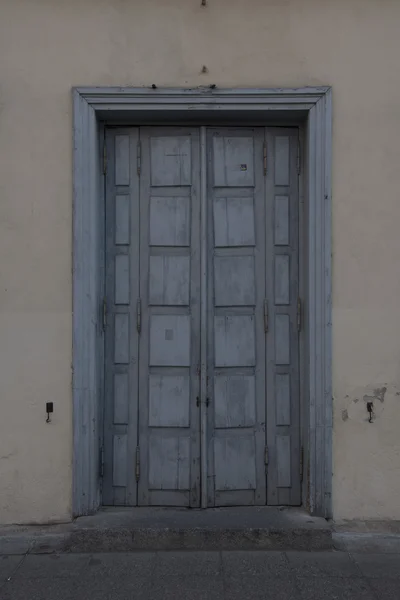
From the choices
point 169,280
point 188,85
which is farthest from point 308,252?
point 188,85

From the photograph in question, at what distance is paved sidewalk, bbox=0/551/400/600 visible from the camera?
359 cm

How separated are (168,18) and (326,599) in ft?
13.3

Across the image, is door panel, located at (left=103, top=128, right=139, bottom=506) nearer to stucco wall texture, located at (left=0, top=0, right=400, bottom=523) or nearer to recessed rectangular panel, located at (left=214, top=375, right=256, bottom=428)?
stucco wall texture, located at (left=0, top=0, right=400, bottom=523)

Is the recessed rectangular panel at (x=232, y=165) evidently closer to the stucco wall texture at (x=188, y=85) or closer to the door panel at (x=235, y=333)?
the door panel at (x=235, y=333)

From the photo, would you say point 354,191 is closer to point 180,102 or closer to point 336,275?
point 336,275

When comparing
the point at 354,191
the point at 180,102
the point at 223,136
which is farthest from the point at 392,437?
the point at 180,102

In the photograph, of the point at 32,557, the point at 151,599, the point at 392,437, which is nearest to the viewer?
the point at 151,599

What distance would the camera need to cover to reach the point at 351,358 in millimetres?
4453

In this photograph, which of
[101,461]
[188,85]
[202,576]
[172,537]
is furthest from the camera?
[101,461]

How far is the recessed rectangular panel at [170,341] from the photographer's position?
465cm

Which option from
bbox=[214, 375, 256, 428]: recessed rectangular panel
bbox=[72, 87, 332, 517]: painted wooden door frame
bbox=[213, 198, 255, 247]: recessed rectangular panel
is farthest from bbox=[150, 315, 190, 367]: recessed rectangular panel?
bbox=[213, 198, 255, 247]: recessed rectangular panel

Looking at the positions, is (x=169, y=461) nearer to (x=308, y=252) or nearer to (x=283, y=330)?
(x=283, y=330)

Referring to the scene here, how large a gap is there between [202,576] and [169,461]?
3.33 feet

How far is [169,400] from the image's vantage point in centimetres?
465
